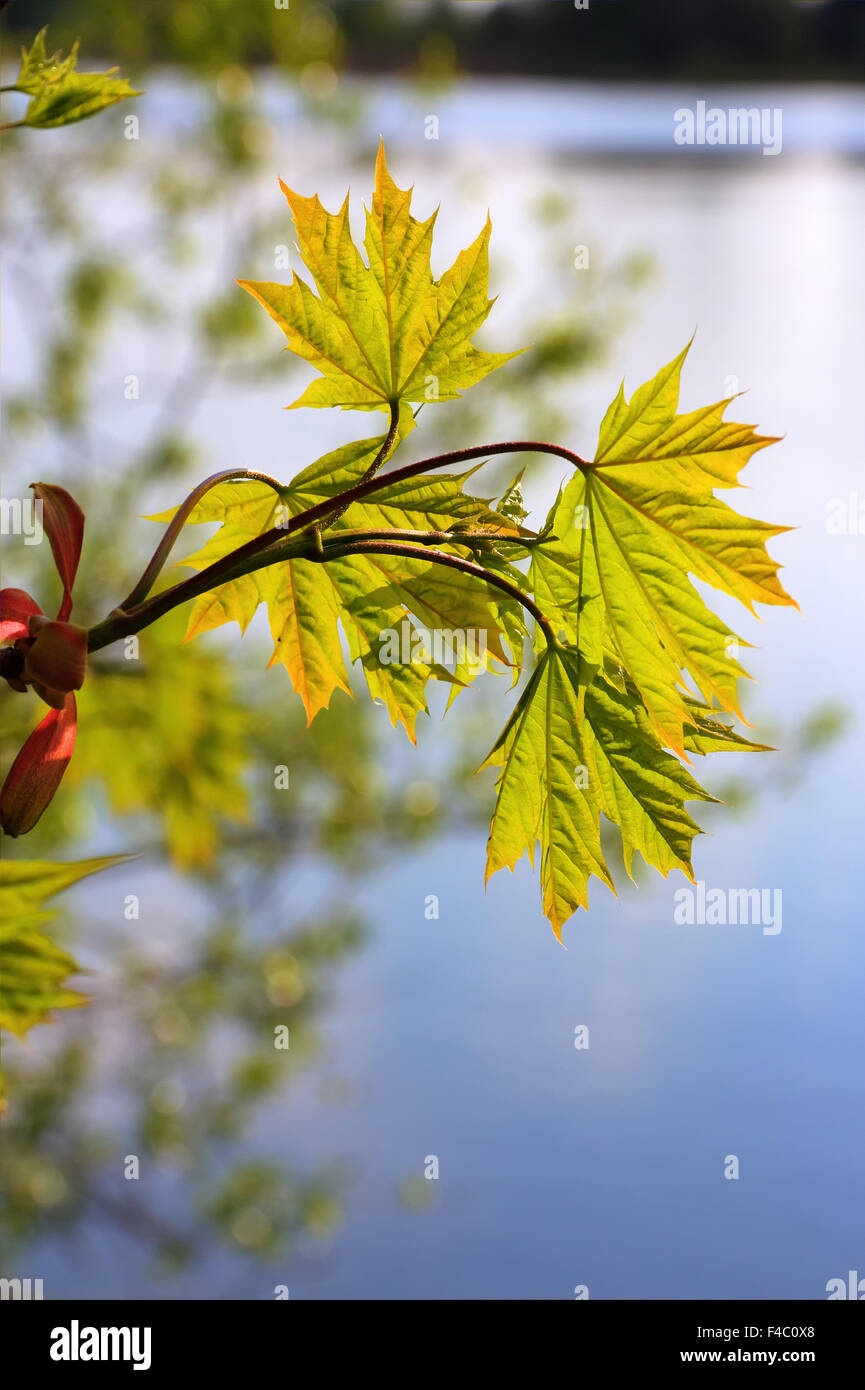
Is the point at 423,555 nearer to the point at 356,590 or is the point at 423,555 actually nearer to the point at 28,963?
the point at 356,590

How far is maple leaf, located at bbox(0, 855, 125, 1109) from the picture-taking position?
13.8 inches

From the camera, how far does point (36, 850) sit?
4.74 feet

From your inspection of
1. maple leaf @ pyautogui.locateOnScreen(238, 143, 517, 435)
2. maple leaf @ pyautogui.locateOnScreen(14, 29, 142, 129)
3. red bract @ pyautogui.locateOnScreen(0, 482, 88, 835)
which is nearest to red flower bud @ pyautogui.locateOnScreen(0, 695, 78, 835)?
red bract @ pyautogui.locateOnScreen(0, 482, 88, 835)

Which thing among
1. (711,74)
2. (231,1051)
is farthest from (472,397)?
(711,74)

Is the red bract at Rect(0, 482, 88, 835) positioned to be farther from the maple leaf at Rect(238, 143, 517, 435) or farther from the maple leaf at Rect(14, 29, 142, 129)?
the maple leaf at Rect(14, 29, 142, 129)

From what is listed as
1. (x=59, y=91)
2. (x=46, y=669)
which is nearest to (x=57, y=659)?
(x=46, y=669)

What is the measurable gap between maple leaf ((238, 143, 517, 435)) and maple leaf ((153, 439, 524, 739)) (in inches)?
0.9

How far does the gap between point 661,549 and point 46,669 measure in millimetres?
143

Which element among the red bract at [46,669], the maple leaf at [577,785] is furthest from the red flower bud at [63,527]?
the maple leaf at [577,785]

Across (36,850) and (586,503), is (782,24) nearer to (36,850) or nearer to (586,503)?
(36,850)

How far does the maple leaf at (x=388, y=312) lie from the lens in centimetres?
27

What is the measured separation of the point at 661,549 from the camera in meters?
0.28

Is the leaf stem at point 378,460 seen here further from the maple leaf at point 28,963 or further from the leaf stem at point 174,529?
the maple leaf at point 28,963

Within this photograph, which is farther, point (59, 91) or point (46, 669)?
Result: point (59, 91)
